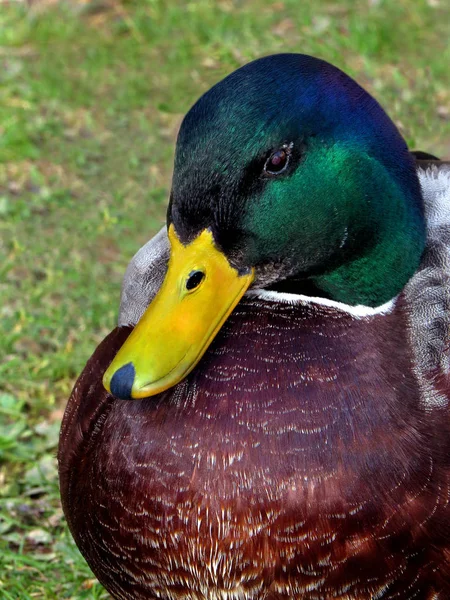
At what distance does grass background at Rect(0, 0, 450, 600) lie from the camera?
11.0 ft

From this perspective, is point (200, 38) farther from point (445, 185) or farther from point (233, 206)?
point (233, 206)

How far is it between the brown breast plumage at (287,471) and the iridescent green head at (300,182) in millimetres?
131

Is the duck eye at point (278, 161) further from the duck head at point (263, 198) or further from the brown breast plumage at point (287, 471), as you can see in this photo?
the brown breast plumage at point (287, 471)

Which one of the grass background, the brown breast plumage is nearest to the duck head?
the brown breast plumage

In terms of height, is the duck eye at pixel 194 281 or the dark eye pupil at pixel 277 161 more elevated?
the dark eye pupil at pixel 277 161

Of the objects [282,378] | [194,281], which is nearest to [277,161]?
[194,281]

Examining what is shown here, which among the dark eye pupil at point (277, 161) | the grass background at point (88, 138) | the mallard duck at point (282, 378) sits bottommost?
the grass background at point (88, 138)

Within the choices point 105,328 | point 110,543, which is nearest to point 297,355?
point 110,543

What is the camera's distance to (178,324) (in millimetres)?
Result: 2059

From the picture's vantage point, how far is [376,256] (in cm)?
226

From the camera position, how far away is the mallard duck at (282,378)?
2.04 meters

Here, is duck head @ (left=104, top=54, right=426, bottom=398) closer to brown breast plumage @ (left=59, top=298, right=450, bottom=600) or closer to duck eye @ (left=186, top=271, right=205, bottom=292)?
duck eye @ (left=186, top=271, right=205, bottom=292)

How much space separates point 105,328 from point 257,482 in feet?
6.43

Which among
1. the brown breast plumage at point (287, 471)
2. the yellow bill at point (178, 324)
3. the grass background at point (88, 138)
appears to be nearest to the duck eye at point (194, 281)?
the yellow bill at point (178, 324)
